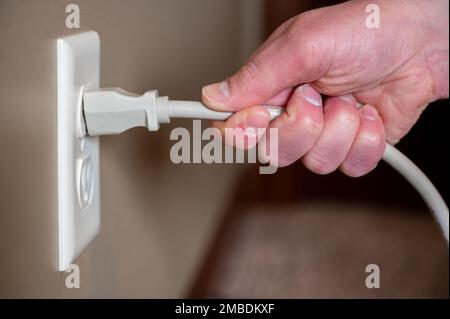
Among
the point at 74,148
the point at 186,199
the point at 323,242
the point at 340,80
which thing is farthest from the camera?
the point at 323,242

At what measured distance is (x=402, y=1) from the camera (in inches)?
19.5

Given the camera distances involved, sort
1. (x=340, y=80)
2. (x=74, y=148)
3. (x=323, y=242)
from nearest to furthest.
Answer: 1. (x=74, y=148)
2. (x=340, y=80)
3. (x=323, y=242)

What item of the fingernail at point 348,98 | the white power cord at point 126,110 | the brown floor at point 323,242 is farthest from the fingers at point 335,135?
the brown floor at point 323,242

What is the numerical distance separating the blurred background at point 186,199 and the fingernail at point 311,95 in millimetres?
144

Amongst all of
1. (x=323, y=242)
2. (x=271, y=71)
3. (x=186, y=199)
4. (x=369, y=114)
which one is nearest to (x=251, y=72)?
(x=271, y=71)

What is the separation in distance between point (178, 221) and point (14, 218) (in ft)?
1.49

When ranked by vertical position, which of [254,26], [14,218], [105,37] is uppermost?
[254,26]

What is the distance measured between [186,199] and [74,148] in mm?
437

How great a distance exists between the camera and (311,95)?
0.44m

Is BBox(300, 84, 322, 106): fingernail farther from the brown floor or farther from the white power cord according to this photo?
the brown floor

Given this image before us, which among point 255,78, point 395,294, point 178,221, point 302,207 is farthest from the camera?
point 302,207

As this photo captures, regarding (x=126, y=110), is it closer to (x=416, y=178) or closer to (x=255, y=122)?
(x=255, y=122)

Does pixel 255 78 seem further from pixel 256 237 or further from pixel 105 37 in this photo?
pixel 256 237
